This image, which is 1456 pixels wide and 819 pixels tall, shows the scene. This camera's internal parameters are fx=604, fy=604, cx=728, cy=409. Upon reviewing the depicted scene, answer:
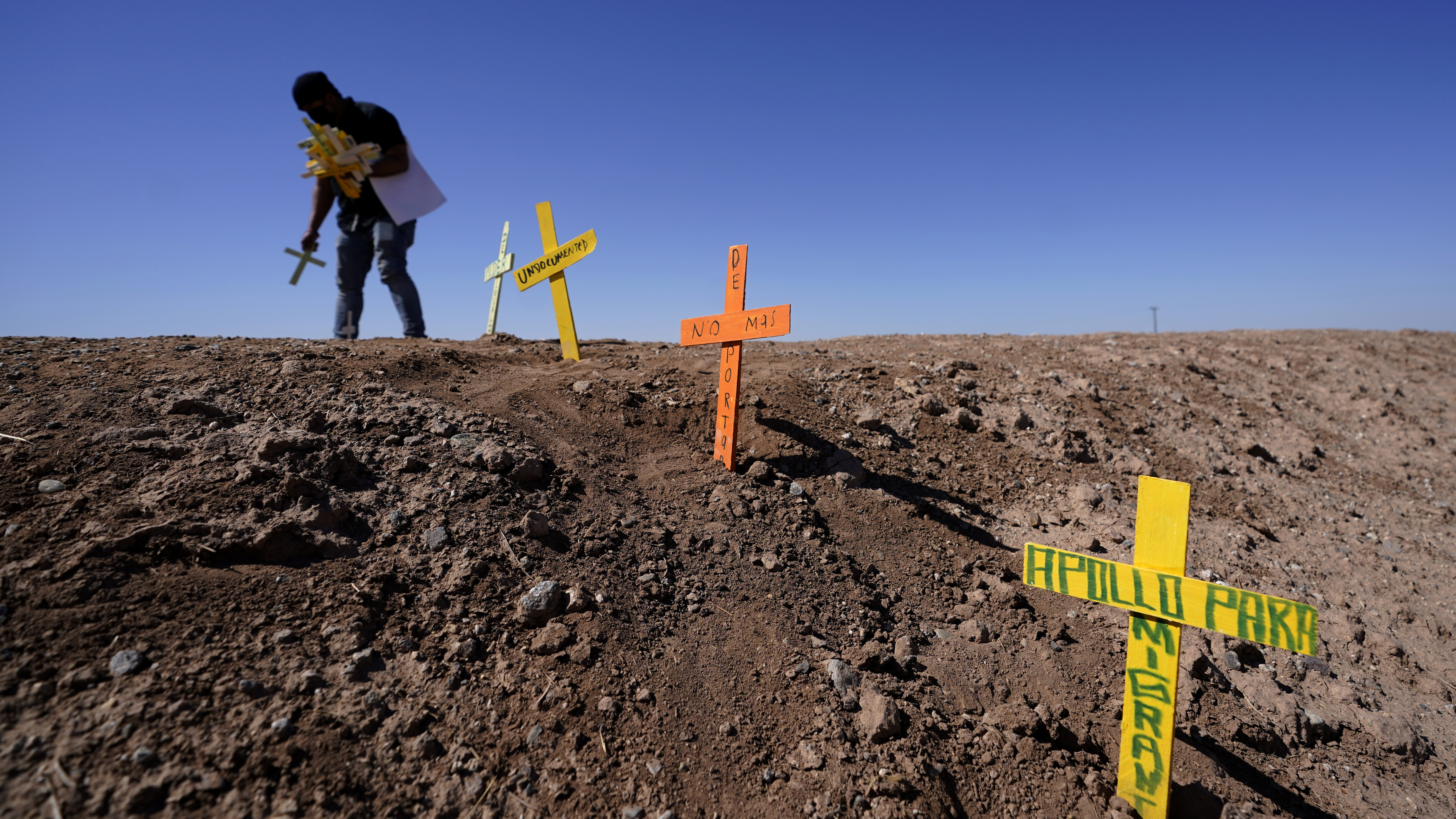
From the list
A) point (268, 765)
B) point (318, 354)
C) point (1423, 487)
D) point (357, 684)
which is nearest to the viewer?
point (268, 765)

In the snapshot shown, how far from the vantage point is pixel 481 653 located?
2498mm

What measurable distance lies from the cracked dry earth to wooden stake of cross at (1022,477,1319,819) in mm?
217

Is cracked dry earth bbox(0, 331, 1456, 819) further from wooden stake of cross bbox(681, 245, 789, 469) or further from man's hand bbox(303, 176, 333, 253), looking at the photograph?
man's hand bbox(303, 176, 333, 253)

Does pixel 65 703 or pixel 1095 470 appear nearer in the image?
pixel 65 703

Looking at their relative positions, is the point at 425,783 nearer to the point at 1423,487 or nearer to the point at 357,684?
the point at 357,684

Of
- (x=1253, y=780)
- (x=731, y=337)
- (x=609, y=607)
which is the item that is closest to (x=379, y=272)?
(x=731, y=337)

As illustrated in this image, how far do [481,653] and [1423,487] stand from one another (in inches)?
352

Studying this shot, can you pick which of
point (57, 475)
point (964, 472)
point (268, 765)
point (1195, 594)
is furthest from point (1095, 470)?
point (57, 475)

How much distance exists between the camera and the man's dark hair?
5391mm

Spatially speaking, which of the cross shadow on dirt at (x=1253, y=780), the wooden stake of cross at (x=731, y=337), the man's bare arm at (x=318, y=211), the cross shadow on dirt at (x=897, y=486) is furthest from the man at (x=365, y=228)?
the cross shadow on dirt at (x=1253, y=780)

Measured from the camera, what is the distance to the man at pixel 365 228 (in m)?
5.81

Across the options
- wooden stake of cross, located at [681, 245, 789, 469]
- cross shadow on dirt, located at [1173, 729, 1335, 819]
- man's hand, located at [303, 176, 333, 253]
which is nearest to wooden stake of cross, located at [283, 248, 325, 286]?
man's hand, located at [303, 176, 333, 253]

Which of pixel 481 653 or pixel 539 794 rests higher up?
pixel 481 653

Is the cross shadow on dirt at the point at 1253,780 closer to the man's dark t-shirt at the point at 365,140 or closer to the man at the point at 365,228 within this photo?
the man at the point at 365,228
